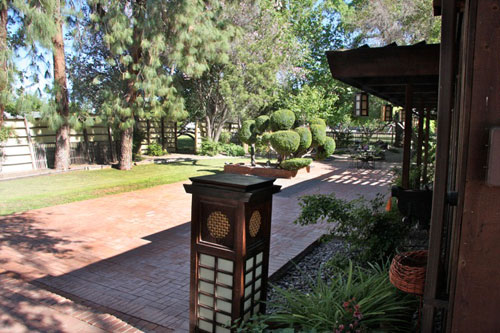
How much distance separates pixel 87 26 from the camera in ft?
40.4

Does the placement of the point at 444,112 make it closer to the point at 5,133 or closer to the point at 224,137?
the point at 5,133

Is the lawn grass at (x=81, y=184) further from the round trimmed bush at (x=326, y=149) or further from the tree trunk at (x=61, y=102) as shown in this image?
the round trimmed bush at (x=326, y=149)

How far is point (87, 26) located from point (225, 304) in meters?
12.3

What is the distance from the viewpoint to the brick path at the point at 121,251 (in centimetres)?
382

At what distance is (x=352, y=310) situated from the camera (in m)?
2.55

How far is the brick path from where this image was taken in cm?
382

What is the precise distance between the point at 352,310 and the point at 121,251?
3.78 metres

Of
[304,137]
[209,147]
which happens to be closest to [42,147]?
[209,147]

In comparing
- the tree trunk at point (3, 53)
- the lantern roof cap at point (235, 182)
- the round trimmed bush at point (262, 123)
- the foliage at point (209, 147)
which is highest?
the tree trunk at point (3, 53)

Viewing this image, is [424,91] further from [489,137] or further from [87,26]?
[87,26]

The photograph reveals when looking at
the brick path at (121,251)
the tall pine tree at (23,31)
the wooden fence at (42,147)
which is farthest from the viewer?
the wooden fence at (42,147)

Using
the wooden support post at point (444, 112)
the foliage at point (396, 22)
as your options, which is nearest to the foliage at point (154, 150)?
the foliage at point (396, 22)

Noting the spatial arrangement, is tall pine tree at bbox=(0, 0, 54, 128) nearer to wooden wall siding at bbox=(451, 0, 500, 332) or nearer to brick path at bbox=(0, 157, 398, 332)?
brick path at bbox=(0, 157, 398, 332)

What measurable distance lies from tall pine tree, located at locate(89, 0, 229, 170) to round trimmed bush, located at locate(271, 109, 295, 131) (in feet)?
10.4
